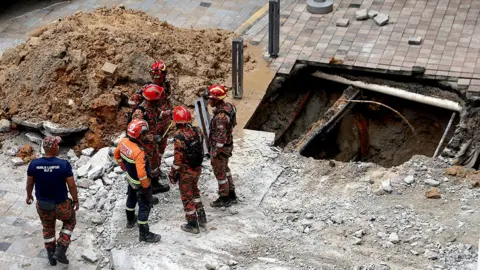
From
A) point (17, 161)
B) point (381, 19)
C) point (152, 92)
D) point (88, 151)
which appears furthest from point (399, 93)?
point (17, 161)

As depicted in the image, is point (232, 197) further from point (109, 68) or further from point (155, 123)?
point (109, 68)

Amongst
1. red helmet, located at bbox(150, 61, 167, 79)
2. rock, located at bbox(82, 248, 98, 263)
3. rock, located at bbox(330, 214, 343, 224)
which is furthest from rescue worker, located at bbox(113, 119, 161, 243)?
rock, located at bbox(330, 214, 343, 224)

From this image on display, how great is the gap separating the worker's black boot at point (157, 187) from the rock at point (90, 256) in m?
1.23

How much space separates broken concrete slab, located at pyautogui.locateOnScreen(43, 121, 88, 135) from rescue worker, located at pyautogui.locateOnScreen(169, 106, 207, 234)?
2513 millimetres

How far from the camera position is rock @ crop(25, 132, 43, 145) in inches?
436

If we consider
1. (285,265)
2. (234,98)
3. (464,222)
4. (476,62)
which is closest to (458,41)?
(476,62)

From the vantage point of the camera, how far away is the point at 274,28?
12461 millimetres

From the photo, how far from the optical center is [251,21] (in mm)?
14172

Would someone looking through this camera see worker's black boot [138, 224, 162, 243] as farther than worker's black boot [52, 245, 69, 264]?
Yes

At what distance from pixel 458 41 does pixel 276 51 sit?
3.05 metres

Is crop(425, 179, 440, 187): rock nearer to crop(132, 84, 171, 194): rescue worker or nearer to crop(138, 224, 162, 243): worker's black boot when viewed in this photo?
crop(132, 84, 171, 194): rescue worker

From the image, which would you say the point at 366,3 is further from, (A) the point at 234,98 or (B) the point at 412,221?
(B) the point at 412,221

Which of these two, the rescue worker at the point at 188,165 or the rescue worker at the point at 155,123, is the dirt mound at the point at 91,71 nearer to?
the rescue worker at the point at 155,123

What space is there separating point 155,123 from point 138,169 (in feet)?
4.23
